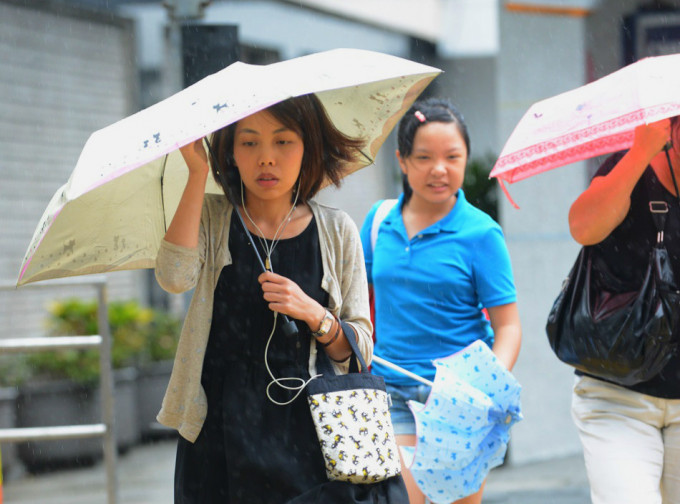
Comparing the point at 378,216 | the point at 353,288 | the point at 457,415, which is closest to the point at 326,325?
the point at 353,288

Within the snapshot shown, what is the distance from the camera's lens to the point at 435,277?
423 cm

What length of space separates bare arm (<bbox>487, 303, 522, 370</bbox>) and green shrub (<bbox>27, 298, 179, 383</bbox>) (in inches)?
233

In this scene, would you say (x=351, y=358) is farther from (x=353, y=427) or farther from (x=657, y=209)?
(x=657, y=209)

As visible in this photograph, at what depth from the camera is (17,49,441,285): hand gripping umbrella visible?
9.20ft

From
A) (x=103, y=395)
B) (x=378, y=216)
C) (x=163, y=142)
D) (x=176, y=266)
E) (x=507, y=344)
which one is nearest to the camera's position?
(x=163, y=142)

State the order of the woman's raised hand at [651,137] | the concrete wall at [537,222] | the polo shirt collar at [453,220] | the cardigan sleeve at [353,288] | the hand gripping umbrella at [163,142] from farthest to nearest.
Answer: the concrete wall at [537,222] → the polo shirt collar at [453,220] → the woman's raised hand at [651,137] → the cardigan sleeve at [353,288] → the hand gripping umbrella at [163,142]

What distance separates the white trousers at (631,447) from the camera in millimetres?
3467

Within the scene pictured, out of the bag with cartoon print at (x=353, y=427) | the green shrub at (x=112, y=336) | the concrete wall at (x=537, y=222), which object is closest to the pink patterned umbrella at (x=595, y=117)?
the bag with cartoon print at (x=353, y=427)

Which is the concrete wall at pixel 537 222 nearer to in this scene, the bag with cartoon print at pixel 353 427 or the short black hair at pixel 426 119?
the short black hair at pixel 426 119

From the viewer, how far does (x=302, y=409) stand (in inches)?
123

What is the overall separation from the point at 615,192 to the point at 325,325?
112cm

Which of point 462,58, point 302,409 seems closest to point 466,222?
point 302,409

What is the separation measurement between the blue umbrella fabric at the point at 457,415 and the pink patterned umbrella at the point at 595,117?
729 mm

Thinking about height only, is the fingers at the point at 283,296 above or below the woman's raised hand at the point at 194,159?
below
